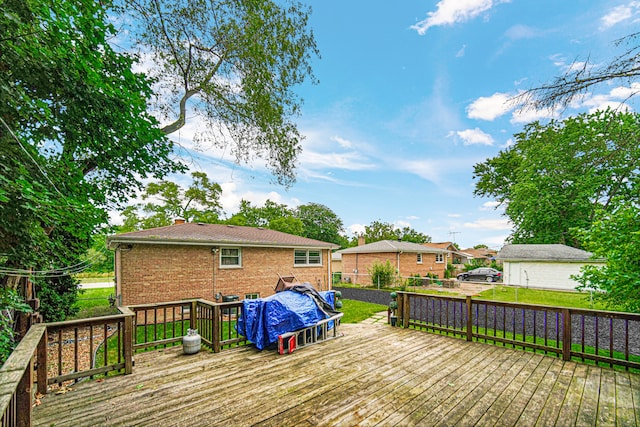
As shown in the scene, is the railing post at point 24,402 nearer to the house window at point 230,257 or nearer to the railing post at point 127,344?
the railing post at point 127,344

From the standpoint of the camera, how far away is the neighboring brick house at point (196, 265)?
27.3ft

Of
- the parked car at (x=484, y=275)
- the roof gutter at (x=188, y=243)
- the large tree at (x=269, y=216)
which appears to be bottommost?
the parked car at (x=484, y=275)

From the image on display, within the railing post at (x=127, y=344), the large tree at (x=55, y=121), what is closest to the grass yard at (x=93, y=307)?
the railing post at (x=127, y=344)

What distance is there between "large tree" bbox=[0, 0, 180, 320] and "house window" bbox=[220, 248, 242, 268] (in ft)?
19.7

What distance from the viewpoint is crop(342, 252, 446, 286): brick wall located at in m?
19.2

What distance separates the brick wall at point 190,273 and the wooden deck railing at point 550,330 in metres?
6.73

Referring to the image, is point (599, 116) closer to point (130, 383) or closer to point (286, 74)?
point (286, 74)

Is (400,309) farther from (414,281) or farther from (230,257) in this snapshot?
(414,281)

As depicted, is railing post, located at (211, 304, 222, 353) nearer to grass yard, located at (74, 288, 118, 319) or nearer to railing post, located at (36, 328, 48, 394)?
railing post, located at (36, 328, 48, 394)

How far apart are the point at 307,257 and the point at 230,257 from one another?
163 inches

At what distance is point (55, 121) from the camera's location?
11.4ft

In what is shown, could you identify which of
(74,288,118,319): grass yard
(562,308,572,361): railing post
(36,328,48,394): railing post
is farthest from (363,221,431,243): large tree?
(36,328,48,394): railing post

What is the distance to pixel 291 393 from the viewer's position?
10.8 ft

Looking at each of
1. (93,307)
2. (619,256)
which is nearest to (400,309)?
(619,256)
